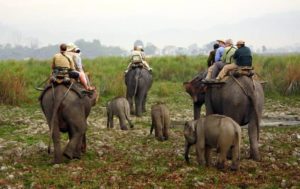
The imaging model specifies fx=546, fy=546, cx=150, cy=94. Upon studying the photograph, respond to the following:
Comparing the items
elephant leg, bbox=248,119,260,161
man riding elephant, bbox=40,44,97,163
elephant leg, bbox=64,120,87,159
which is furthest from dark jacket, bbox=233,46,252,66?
elephant leg, bbox=64,120,87,159

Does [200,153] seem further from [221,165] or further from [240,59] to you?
[240,59]

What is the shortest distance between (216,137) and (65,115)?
115 inches

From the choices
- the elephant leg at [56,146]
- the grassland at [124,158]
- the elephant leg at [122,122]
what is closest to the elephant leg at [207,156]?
the grassland at [124,158]

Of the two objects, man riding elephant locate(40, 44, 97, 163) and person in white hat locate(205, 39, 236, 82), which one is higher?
person in white hat locate(205, 39, 236, 82)

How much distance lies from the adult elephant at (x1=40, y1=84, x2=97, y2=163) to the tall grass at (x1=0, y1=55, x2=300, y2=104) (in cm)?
988

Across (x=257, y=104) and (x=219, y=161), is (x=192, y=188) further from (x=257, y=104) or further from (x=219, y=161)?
(x=257, y=104)

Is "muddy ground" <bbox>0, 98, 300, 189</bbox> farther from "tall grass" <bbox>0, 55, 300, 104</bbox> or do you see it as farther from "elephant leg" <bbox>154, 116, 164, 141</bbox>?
"tall grass" <bbox>0, 55, 300, 104</bbox>

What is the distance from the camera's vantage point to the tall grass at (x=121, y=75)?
20609 mm

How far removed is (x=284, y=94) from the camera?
23.9 m

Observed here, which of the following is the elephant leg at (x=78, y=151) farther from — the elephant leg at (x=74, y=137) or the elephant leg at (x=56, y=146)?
the elephant leg at (x=56, y=146)

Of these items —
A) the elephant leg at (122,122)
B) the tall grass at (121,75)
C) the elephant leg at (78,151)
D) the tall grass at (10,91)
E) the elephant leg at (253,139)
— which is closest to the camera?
the elephant leg at (78,151)

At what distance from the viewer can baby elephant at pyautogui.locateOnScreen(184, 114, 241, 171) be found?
31.5ft

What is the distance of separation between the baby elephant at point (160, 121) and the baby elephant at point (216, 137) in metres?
2.80

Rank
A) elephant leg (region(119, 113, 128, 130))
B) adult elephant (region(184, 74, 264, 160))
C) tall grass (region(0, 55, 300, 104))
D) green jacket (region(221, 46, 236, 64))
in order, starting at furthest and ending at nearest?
tall grass (region(0, 55, 300, 104)) < elephant leg (region(119, 113, 128, 130)) < green jacket (region(221, 46, 236, 64)) < adult elephant (region(184, 74, 264, 160))
